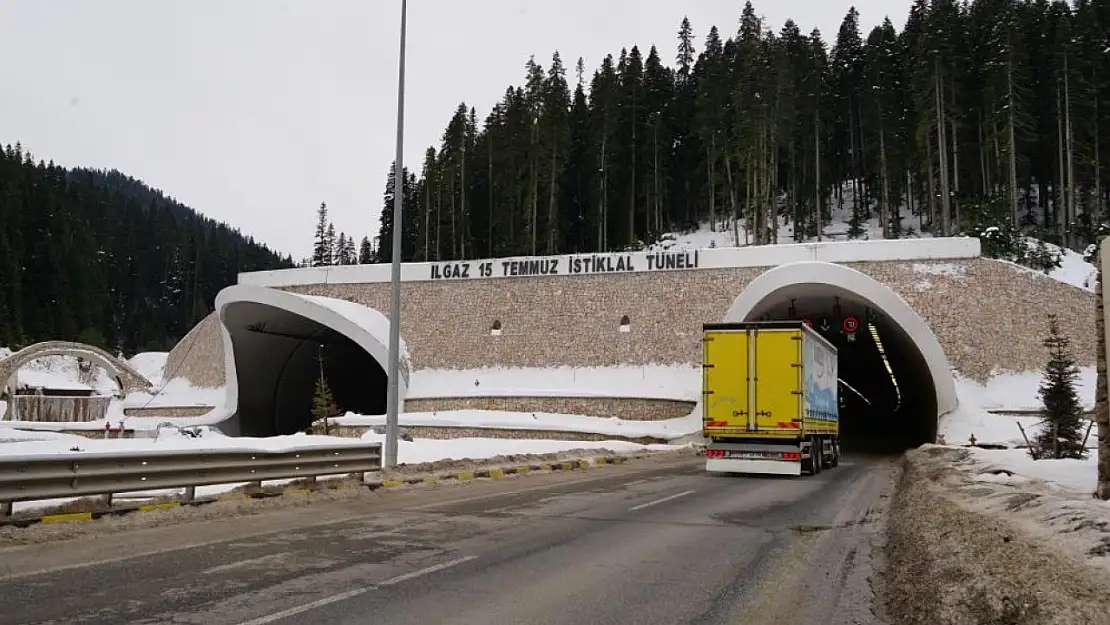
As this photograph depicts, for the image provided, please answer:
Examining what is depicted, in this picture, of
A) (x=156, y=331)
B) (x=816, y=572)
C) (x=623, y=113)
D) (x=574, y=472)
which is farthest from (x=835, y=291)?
(x=156, y=331)

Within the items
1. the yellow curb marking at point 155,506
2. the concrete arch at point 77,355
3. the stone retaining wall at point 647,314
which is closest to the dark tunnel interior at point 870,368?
the stone retaining wall at point 647,314

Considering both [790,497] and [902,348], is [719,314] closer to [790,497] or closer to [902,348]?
[902,348]

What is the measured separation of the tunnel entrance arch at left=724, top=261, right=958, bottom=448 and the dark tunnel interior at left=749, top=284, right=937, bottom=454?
0.17ft

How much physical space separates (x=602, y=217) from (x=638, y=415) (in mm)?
35008

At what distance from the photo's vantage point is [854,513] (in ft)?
43.4

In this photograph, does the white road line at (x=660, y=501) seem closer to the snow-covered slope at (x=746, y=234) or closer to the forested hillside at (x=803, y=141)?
the forested hillside at (x=803, y=141)

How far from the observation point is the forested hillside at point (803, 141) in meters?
59.0

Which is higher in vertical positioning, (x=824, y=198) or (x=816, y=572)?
(x=824, y=198)

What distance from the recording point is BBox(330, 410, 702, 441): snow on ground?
36.9m

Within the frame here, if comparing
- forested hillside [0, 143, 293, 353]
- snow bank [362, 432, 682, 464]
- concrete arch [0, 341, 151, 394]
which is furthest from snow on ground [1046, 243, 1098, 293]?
forested hillside [0, 143, 293, 353]

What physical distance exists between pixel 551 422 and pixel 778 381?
60.2 ft

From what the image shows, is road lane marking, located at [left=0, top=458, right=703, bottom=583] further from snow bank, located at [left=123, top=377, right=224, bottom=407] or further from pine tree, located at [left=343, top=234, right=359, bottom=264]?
pine tree, located at [left=343, top=234, right=359, bottom=264]

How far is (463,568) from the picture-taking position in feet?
26.0

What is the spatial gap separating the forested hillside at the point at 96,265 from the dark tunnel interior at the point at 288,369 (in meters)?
47.4
